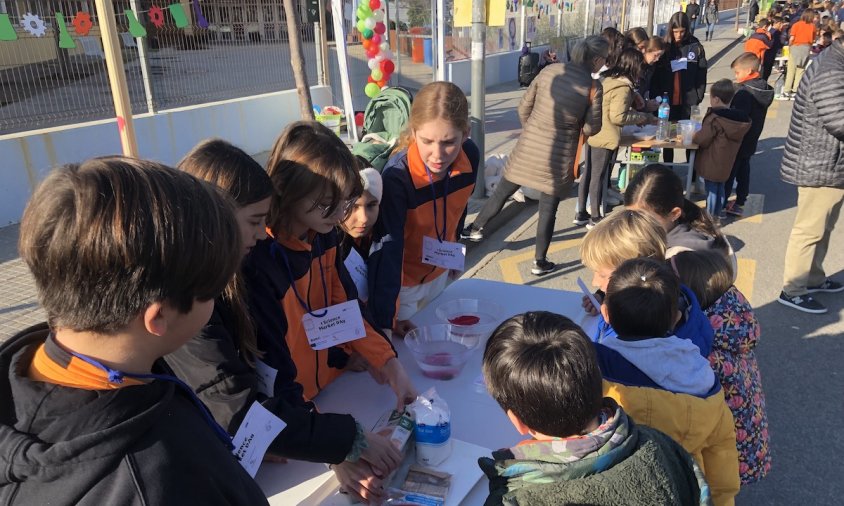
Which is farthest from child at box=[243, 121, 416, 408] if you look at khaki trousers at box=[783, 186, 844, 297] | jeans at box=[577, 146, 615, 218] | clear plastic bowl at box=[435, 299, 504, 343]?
jeans at box=[577, 146, 615, 218]

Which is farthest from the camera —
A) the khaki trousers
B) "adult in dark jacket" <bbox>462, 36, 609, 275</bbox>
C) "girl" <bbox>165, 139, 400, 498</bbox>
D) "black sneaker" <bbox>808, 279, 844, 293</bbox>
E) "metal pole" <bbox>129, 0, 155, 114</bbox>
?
"metal pole" <bbox>129, 0, 155, 114</bbox>

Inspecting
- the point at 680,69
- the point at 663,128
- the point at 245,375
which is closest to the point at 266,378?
the point at 245,375

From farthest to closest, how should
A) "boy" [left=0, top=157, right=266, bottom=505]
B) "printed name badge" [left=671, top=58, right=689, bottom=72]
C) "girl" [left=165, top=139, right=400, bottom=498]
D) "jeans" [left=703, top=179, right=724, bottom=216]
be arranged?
"printed name badge" [left=671, top=58, right=689, bottom=72] < "jeans" [left=703, top=179, right=724, bottom=216] < "girl" [left=165, top=139, right=400, bottom=498] < "boy" [left=0, top=157, right=266, bottom=505]

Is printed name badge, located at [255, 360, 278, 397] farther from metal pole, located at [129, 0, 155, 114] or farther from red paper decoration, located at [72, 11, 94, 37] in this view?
metal pole, located at [129, 0, 155, 114]

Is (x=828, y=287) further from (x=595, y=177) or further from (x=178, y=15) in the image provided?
(x=178, y=15)

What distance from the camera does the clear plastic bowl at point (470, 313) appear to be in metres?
2.23

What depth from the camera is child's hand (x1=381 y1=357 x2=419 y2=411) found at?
1.75m

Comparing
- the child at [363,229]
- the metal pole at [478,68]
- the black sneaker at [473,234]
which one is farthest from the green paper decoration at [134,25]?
the child at [363,229]

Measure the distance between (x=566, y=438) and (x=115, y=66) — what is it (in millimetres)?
2588

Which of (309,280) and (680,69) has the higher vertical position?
(680,69)

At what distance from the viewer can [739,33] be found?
83.1ft

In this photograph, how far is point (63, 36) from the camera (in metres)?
5.21

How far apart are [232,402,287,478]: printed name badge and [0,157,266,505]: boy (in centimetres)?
43

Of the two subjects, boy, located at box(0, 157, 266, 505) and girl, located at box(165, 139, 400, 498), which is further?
girl, located at box(165, 139, 400, 498)
